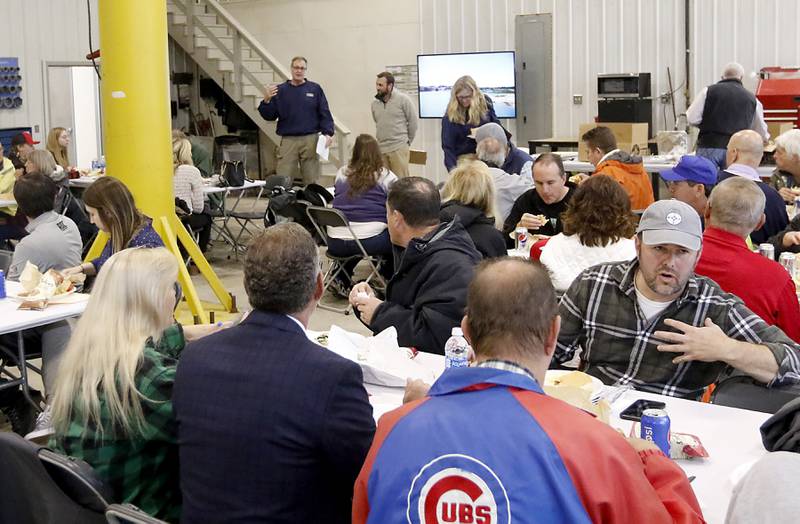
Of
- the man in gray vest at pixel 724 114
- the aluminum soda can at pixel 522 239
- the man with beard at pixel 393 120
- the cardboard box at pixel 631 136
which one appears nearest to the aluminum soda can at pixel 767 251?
the aluminum soda can at pixel 522 239

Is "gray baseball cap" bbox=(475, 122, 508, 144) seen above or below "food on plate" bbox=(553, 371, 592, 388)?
above

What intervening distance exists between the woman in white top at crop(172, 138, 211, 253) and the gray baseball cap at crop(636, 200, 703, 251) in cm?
624

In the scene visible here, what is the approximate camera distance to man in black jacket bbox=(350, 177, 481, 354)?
402 centimetres

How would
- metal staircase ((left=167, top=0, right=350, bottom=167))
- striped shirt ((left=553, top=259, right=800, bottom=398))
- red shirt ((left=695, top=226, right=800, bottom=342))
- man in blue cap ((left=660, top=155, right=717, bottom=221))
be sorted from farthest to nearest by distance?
metal staircase ((left=167, top=0, right=350, bottom=167))
man in blue cap ((left=660, top=155, right=717, bottom=221))
red shirt ((left=695, top=226, right=800, bottom=342))
striped shirt ((left=553, top=259, right=800, bottom=398))

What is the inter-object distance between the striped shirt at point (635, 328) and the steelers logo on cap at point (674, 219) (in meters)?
0.19

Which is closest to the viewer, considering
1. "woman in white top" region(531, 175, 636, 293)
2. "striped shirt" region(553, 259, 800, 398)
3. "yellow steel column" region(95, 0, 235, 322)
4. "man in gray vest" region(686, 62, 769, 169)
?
"striped shirt" region(553, 259, 800, 398)

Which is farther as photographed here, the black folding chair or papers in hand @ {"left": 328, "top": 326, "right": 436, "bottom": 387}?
papers in hand @ {"left": 328, "top": 326, "right": 436, "bottom": 387}

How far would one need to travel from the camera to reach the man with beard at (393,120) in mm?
12000

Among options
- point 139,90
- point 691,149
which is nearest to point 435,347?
point 139,90

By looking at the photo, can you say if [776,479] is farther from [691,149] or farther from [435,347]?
[691,149]

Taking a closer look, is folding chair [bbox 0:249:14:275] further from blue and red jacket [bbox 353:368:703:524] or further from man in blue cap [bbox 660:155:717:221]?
blue and red jacket [bbox 353:368:703:524]

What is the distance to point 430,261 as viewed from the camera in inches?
163

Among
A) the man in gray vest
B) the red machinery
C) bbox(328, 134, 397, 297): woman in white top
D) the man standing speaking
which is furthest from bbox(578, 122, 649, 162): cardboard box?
bbox(328, 134, 397, 297): woman in white top

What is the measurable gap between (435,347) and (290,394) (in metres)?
1.72
